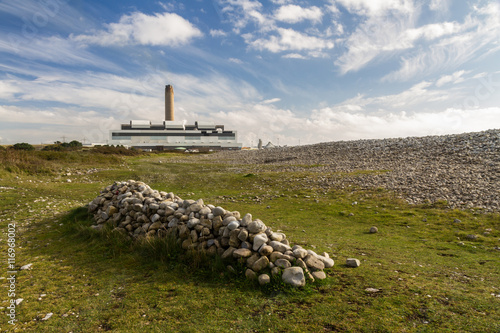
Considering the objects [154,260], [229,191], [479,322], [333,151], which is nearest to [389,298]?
[479,322]

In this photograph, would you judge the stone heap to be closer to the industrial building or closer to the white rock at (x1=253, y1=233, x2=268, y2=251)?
the white rock at (x1=253, y1=233, x2=268, y2=251)

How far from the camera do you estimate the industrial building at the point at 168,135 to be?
114m

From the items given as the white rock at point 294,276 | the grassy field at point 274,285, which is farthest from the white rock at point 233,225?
the white rock at point 294,276

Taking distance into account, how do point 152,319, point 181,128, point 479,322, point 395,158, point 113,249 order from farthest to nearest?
point 181,128 → point 395,158 → point 113,249 → point 152,319 → point 479,322

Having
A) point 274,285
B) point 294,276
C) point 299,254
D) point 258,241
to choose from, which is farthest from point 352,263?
point 258,241

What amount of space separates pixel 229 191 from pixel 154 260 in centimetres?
1221

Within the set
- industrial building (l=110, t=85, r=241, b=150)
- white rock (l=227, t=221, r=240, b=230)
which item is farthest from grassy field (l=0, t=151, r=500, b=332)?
industrial building (l=110, t=85, r=241, b=150)

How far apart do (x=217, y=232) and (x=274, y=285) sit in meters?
2.02

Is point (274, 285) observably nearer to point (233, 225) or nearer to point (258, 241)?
point (258, 241)

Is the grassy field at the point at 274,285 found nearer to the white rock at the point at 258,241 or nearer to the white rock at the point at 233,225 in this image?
the white rock at the point at 258,241

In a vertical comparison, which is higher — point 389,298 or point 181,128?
point 181,128

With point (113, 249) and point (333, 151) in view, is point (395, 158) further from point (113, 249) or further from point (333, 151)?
point (113, 249)

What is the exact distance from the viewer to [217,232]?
640 cm

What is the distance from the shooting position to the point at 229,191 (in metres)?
18.6
